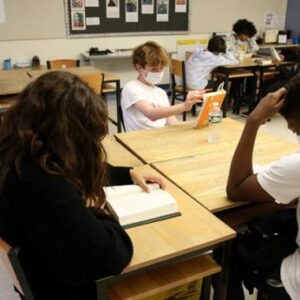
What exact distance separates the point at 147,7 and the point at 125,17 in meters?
0.40

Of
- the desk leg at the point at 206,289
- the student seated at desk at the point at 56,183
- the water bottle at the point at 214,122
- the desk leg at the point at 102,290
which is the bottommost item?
the desk leg at the point at 206,289

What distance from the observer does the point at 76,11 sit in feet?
18.6

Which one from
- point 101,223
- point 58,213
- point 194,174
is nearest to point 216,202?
point 194,174

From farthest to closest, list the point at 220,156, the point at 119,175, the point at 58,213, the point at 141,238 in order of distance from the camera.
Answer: the point at 220,156, the point at 119,175, the point at 141,238, the point at 58,213

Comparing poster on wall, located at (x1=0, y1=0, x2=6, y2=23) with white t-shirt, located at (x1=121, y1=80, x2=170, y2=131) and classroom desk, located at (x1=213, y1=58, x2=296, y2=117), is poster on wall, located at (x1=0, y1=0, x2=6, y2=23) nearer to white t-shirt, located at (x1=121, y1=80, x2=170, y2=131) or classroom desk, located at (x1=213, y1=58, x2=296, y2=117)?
classroom desk, located at (x1=213, y1=58, x2=296, y2=117)

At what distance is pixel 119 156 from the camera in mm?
1978

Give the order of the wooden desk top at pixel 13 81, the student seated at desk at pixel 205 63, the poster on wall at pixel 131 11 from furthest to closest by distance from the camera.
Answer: the poster on wall at pixel 131 11
the student seated at desk at pixel 205 63
the wooden desk top at pixel 13 81

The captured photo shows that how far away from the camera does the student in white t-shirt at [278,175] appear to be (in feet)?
4.10

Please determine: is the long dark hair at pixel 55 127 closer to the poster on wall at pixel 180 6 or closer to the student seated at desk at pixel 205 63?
the student seated at desk at pixel 205 63

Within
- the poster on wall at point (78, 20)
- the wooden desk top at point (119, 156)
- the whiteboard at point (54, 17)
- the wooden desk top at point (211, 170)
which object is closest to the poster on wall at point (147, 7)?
the whiteboard at point (54, 17)

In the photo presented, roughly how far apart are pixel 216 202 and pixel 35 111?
805 mm

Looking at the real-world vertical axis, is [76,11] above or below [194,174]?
above

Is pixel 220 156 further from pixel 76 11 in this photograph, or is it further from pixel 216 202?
pixel 76 11

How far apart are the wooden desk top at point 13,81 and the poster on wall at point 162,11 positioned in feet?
9.02
